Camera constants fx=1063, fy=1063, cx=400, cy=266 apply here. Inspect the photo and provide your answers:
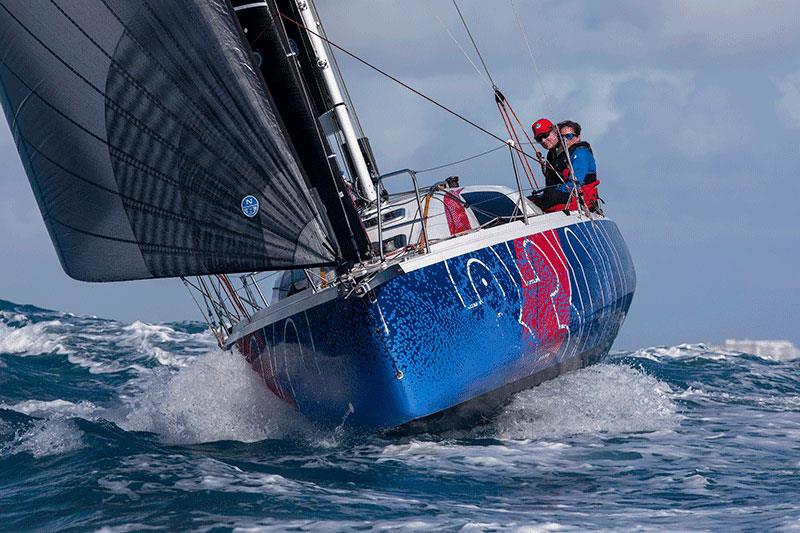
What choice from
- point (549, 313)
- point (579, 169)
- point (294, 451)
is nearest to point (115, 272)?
point (294, 451)

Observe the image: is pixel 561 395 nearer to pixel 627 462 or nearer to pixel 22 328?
pixel 627 462

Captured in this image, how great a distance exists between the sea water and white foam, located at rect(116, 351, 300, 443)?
2 cm

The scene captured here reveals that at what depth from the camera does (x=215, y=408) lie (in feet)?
23.7

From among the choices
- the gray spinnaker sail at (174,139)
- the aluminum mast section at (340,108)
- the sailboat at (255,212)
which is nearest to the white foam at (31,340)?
the aluminum mast section at (340,108)

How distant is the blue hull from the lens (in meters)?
5.72

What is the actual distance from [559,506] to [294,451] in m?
1.91

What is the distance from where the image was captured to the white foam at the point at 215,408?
686 cm

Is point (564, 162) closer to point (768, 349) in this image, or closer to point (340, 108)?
point (340, 108)

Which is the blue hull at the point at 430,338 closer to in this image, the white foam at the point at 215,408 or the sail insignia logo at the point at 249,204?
the white foam at the point at 215,408

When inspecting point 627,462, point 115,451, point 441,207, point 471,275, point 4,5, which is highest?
point 4,5

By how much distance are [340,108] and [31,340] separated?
7.89 meters

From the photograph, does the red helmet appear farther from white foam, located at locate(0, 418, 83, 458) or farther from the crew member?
white foam, located at locate(0, 418, 83, 458)

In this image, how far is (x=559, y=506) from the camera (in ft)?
15.3

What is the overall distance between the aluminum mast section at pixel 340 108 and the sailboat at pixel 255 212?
1.40 metres
